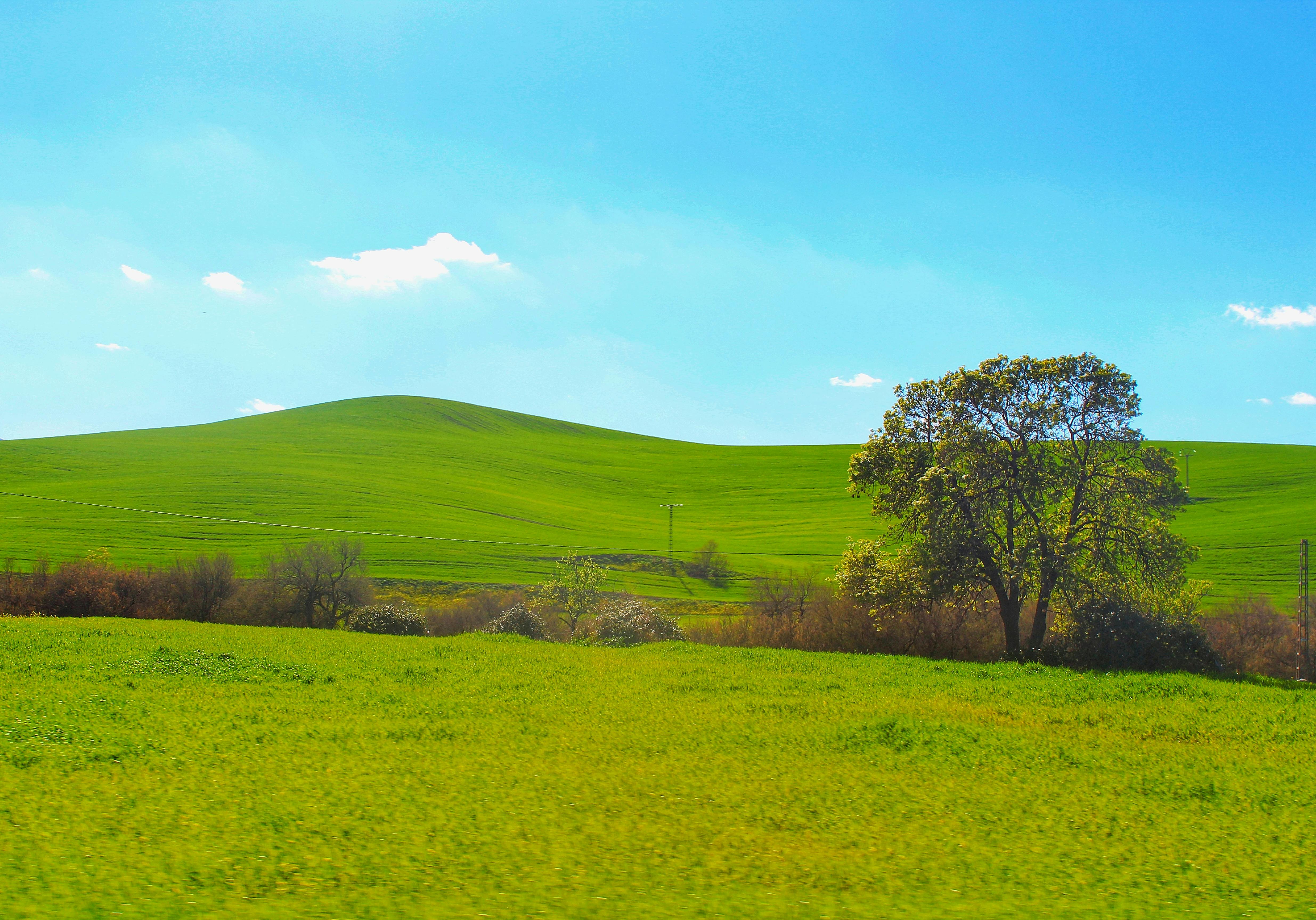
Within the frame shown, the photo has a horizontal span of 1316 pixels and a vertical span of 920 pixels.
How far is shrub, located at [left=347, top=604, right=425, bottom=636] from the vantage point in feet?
115

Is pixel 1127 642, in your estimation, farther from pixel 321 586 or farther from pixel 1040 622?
pixel 321 586

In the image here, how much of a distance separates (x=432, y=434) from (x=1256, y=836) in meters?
111

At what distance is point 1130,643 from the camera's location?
73.2 ft

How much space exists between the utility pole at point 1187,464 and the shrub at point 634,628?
73.3m

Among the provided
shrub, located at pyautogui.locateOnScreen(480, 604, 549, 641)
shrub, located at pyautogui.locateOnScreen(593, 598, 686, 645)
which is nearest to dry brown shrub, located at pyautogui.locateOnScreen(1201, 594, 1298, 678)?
shrub, located at pyautogui.locateOnScreen(593, 598, 686, 645)

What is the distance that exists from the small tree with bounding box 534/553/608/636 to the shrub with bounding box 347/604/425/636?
30.0 ft

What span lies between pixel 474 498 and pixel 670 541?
22619mm

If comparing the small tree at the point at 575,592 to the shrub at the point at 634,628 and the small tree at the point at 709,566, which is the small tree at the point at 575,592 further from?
the small tree at the point at 709,566

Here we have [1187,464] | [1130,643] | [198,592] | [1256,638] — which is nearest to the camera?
[1130,643]

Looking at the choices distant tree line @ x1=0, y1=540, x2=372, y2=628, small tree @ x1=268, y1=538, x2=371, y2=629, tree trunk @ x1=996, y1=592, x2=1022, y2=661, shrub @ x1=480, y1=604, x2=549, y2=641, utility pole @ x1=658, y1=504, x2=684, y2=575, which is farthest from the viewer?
utility pole @ x1=658, y1=504, x2=684, y2=575

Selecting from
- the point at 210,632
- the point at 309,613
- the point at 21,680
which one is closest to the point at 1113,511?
the point at 21,680

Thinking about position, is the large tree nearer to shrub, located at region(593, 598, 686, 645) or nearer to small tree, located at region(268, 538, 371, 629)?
shrub, located at region(593, 598, 686, 645)

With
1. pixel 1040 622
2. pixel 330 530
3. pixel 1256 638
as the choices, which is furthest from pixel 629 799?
pixel 330 530

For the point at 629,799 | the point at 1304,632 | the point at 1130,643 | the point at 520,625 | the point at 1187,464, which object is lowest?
the point at 520,625
